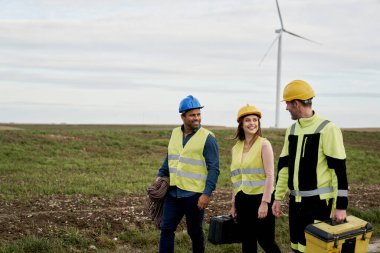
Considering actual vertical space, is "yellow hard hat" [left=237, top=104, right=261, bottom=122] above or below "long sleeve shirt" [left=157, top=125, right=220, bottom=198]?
above

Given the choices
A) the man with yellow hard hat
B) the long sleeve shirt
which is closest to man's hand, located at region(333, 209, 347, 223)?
the man with yellow hard hat

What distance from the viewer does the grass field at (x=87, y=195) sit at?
737 cm

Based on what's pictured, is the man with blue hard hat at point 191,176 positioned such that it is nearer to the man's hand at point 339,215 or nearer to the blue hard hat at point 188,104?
the blue hard hat at point 188,104

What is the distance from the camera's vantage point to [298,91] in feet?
15.5

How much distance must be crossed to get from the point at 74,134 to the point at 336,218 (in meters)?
22.4

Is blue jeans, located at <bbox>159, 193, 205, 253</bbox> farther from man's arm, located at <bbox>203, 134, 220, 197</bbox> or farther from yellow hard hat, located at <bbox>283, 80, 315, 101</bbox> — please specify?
yellow hard hat, located at <bbox>283, 80, 315, 101</bbox>

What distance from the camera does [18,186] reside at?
12.0 metres

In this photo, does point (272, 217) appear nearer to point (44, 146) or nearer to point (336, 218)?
point (336, 218)

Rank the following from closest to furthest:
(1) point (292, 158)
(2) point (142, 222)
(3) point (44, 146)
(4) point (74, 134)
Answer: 1. (1) point (292, 158)
2. (2) point (142, 222)
3. (3) point (44, 146)
4. (4) point (74, 134)

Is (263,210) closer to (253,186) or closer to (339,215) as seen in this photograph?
(253,186)

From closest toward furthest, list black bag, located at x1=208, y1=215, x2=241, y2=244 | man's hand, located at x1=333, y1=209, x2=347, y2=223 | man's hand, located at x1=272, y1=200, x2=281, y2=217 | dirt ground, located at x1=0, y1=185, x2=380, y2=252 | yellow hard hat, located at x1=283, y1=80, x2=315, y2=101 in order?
1. man's hand, located at x1=333, y1=209, x2=347, y2=223
2. yellow hard hat, located at x1=283, y1=80, x2=315, y2=101
3. man's hand, located at x1=272, y1=200, x2=281, y2=217
4. black bag, located at x1=208, y1=215, x2=241, y2=244
5. dirt ground, located at x1=0, y1=185, x2=380, y2=252

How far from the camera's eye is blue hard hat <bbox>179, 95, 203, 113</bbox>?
18.7ft

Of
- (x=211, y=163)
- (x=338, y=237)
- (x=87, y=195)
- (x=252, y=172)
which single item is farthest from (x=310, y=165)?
(x=87, y=195)

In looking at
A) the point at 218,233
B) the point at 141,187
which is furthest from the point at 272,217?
the point at 141,187
